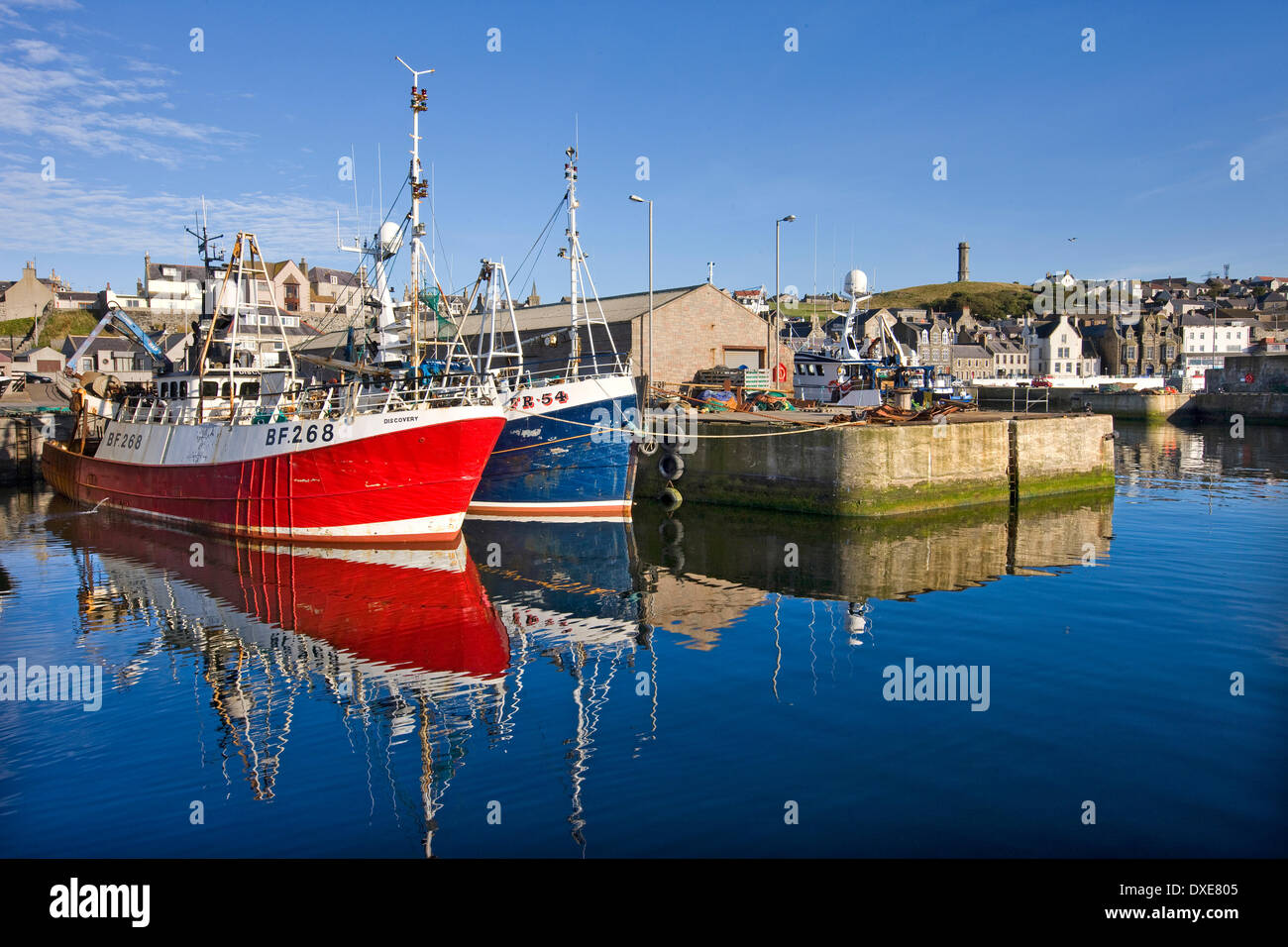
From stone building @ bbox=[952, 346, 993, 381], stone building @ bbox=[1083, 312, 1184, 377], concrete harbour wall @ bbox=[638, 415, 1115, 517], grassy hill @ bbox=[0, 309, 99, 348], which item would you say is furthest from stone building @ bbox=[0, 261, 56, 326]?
stone building @ bbox=[1083, 312, 1184, 377]

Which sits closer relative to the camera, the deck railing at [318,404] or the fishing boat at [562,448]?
the deck railing at [318,404]

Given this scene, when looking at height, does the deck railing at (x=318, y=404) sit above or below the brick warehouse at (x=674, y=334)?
A: below

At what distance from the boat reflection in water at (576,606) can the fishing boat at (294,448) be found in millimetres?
2774

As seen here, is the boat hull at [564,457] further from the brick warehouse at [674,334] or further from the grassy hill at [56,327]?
the grassy hill at [56,327]

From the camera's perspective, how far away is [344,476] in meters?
23.6

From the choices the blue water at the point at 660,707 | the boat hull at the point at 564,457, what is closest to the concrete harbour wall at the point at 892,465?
the boat hull at the point at 564,457

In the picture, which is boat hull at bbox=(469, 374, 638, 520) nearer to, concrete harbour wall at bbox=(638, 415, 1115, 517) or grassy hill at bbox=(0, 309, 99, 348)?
concrete harbour wall at bbox=(638, 415, 1115, 517)

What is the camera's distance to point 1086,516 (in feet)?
93.2

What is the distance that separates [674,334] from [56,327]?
75889mm

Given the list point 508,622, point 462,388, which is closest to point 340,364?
point 462,388

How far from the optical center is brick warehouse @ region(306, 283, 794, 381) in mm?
40875

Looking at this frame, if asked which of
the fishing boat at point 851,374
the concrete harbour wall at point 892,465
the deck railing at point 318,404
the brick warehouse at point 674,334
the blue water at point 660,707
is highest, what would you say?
the brick warehouse at point 674,334

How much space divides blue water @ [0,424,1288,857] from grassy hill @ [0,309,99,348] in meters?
76.0

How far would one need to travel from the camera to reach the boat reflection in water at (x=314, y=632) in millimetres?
11438
